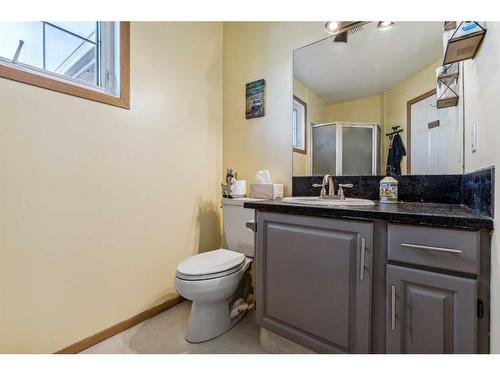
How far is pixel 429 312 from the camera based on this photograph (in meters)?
0.80

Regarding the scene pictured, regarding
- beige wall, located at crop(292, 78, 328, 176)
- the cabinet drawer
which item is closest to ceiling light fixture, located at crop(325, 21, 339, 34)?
beige wall, located at crop(292, 78, 328, 176)

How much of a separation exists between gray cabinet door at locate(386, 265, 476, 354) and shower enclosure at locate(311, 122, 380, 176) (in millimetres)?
824

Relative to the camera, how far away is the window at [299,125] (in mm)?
1767

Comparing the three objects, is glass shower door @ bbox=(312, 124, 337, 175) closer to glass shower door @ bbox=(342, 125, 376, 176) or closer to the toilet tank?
glass shower door @ bbox=(342, 125, 376, 176)

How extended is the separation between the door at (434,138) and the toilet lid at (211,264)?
3.94ft

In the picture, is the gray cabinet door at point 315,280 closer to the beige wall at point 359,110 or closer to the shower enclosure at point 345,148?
the shower enclosure at point 345,148

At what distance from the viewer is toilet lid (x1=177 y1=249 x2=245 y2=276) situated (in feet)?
4.38

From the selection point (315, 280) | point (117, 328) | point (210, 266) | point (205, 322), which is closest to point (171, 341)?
point (205, 322)

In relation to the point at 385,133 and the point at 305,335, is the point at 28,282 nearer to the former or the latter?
the point at 305,335

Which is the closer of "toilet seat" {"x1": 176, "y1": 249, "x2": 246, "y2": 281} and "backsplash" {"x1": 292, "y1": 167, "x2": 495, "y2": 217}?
"backsplash" {"x1": 292, "y1": 167, "x2": 495, "y2": 217}

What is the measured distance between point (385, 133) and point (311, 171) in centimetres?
53

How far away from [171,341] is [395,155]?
5.75 feet

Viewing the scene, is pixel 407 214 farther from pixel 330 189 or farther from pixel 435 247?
pixel 330 189
